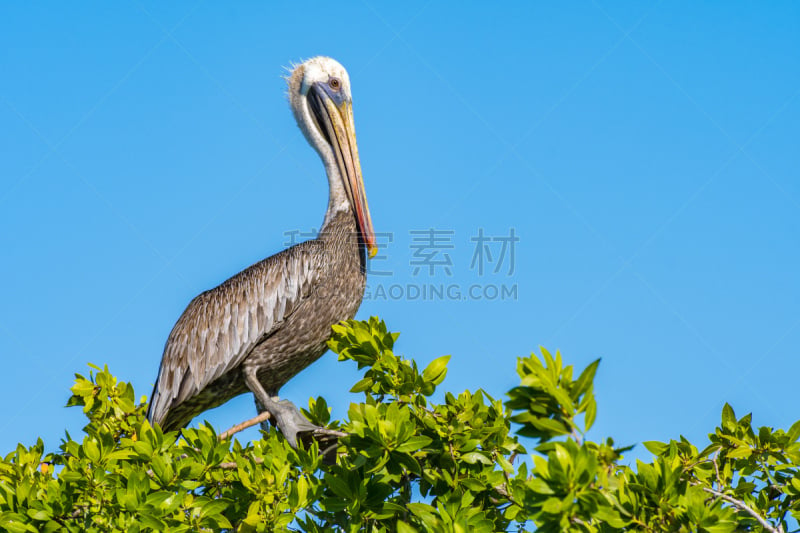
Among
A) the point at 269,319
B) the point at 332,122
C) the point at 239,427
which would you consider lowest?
the point at 239,427

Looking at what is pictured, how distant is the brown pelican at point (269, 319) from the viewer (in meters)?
5.55

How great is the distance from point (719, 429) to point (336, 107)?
12.6 ft

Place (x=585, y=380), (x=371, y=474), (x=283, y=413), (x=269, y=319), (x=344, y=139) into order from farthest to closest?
(x=344, y=139) < (x=269, y=319) < (x=283, y=413) < (x=371, y=474) < (x=585, y=380)

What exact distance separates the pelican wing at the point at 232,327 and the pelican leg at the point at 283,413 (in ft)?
0.60

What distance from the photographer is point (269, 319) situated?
564 cm

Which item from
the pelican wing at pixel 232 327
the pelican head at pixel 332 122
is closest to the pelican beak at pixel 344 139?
the pelican head at pixel 332 122

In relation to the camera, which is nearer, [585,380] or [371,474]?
[585,380]

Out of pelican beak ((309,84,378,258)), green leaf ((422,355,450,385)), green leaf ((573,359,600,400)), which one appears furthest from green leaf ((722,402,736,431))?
pelican beak ((309,84,378,258))

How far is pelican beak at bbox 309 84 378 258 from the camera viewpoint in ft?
19.8

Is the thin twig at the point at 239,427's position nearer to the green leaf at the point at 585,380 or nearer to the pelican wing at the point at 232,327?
the pelican wing at the point at 232,327

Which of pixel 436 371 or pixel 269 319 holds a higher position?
pixel 269 319

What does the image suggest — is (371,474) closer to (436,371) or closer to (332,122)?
(436,371)

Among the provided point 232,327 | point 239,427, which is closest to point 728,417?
point 239,427

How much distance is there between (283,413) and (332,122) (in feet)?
8.03
